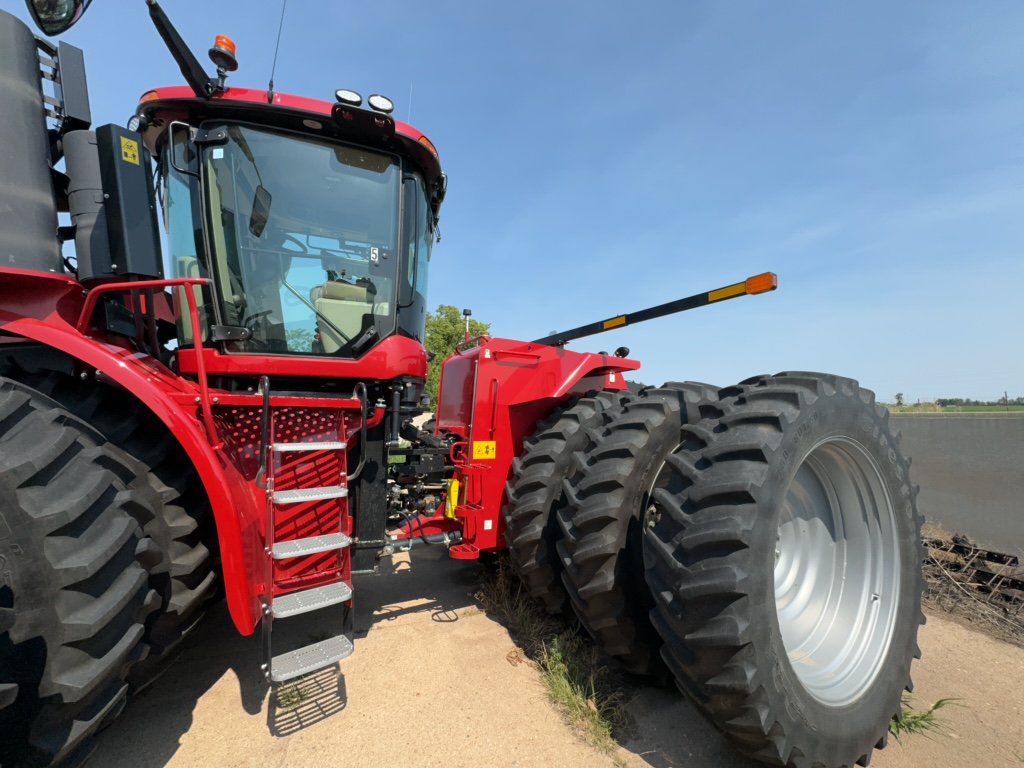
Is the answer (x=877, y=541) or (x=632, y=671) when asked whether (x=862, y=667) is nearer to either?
(x=877, y=541)

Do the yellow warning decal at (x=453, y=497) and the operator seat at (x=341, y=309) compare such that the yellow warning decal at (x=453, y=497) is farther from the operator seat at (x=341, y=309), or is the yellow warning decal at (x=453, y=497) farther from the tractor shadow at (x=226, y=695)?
the operator seat at (x=341, y=309)

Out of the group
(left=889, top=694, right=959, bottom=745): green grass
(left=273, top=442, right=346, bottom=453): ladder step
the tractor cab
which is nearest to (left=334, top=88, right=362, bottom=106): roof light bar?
the tractor cab

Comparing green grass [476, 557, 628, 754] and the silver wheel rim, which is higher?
the silver wheel rim

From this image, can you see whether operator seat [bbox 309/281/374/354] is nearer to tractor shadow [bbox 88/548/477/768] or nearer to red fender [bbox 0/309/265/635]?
red fender [bbox 0/309/265/635]

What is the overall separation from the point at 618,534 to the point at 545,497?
0.61 metres

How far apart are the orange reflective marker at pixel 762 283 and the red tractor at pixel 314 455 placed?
17 millimetres

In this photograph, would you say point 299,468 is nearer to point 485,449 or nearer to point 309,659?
point 309,659

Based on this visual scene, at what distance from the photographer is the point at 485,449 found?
125 inches

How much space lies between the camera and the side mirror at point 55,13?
5.77 ft

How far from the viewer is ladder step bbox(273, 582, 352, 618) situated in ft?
6.82

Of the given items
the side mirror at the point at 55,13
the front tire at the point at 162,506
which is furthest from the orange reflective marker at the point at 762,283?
the side mirror at the point at 55,13

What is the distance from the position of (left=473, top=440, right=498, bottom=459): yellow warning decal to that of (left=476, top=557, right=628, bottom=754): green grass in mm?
886

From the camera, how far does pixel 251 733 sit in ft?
6.98

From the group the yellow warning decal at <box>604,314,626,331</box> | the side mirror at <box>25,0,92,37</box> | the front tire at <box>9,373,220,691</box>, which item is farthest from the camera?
the yellow warning decal at <box>604,314,626,331</box>
